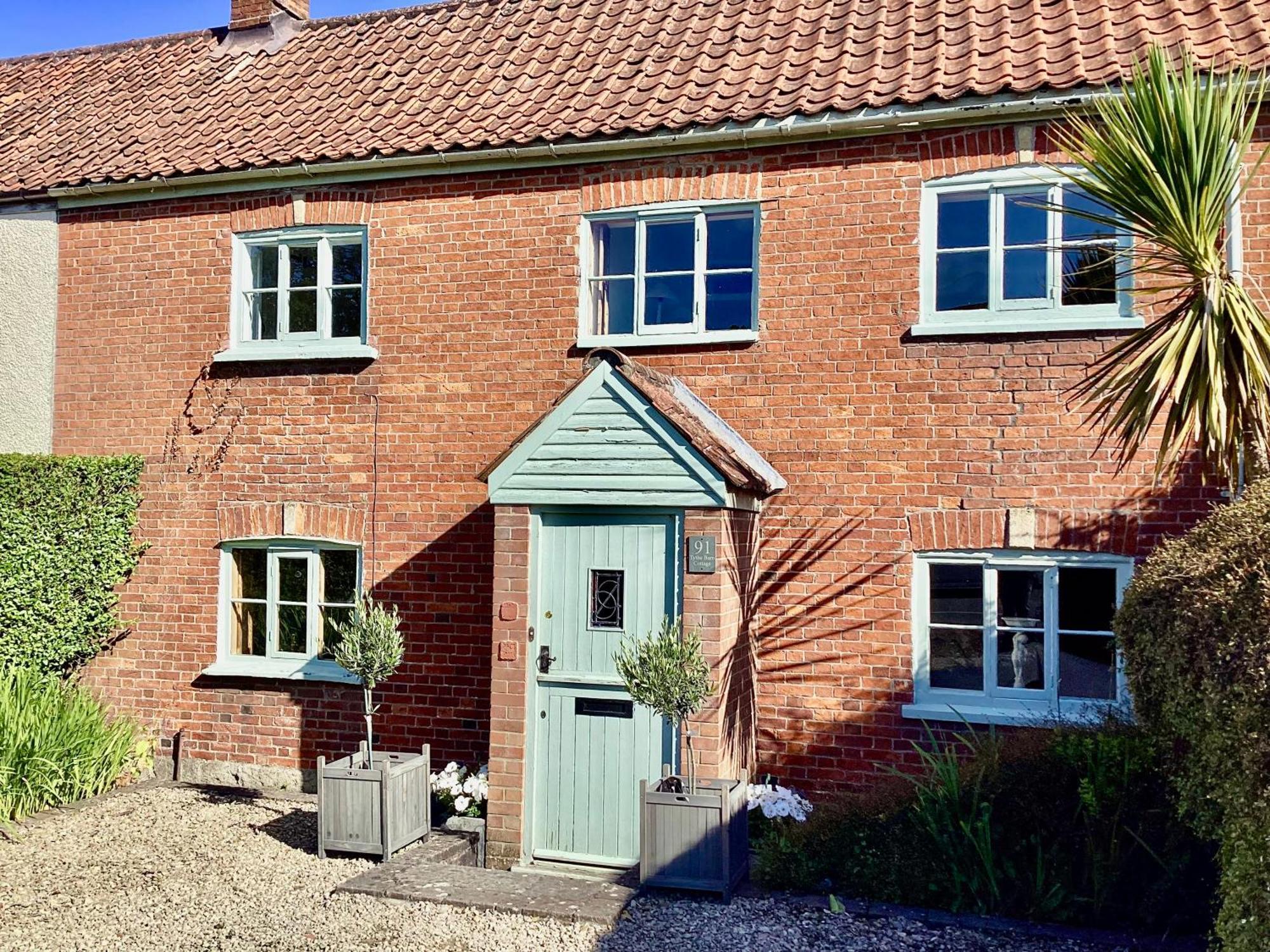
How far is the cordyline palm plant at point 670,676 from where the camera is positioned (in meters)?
7.05

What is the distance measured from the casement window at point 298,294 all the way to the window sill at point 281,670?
2830 mm

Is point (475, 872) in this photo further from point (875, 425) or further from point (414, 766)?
point (875, 425)

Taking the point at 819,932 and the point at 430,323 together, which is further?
the point at 430,323

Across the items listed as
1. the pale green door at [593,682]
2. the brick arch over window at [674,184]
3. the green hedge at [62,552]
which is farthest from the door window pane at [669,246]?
the green hedge at [62,552]

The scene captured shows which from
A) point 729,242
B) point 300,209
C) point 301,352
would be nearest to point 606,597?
point 729,242

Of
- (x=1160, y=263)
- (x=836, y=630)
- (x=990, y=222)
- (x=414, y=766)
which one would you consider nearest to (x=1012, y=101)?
(x=990, y=222)

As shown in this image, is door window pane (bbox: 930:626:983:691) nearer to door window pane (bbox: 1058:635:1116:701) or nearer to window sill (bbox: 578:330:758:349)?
door window pane (bbox: 1058:635:1116:701)

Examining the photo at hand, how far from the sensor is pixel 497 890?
23.4 ft

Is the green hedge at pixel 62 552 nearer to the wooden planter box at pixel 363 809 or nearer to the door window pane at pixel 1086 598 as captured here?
the wooden planter box at pixel 363 809

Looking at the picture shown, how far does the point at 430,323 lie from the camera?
9.85 meters

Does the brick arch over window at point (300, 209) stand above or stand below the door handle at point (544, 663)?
above

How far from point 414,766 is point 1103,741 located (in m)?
4.90

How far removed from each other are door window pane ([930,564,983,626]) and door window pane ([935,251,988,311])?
6.74ft

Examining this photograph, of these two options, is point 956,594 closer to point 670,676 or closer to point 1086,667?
point 1086,667
